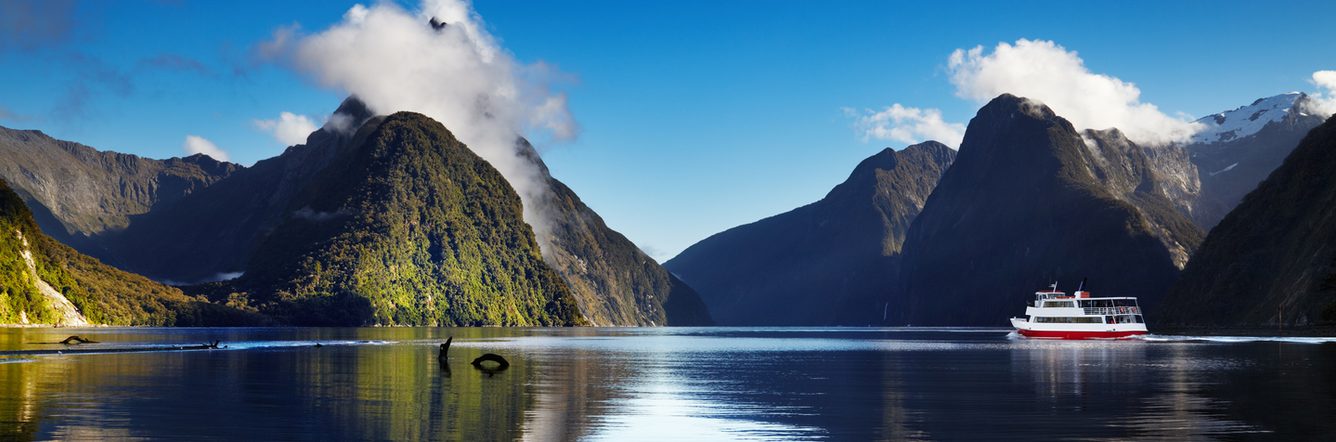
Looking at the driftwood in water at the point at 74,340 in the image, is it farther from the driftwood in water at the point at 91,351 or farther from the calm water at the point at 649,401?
the calm water at the point at 649,401

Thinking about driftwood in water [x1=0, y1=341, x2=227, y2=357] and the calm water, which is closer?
the calm water

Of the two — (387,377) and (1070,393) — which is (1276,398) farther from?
(387,377)

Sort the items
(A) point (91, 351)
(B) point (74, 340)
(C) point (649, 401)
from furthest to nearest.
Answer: (B) point (74, 340) < (A) point (91, 351) < (C) point (649, 401)

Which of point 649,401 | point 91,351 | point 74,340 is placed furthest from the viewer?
point 74,340

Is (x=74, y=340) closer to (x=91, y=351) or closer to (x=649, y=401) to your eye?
(x=91, y=351)

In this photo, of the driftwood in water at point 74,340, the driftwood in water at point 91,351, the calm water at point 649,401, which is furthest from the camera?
the driftwood in water at point 74,340

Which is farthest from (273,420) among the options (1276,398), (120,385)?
(1276,398)

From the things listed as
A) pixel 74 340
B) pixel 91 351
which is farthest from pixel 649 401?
pixel 74 340

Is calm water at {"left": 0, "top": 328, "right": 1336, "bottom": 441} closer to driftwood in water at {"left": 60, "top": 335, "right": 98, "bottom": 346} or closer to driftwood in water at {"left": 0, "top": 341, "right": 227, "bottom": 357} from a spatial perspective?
driftwood in water at {"left": 0, "top": 341, "right": 227, "bottom": 357}

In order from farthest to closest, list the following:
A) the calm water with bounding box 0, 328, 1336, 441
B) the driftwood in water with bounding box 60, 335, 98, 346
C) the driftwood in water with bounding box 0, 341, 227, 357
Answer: the driftwood in water with bounding box 60, 335, 98, 346
the driftwood in water with bounding box 0, 341, 227, 357
the calm water with bounding box 0, 328, 1336, 441

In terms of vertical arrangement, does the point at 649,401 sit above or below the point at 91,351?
below

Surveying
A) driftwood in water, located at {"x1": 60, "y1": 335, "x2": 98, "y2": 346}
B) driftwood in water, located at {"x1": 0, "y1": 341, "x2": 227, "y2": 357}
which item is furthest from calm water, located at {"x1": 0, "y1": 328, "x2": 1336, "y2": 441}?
driftwood in water, located at {"x1": 60, "y1": 335, "x2": 98, "y2": 346}

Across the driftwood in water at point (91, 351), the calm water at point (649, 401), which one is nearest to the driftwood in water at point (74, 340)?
the driftwood in water at point (91, 351)

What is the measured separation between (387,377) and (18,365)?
27736 millimetres
